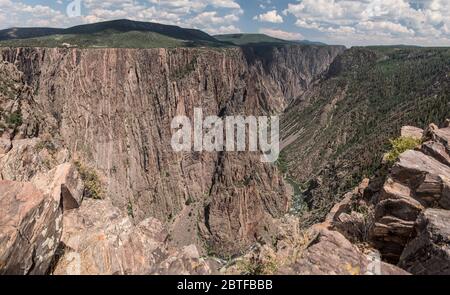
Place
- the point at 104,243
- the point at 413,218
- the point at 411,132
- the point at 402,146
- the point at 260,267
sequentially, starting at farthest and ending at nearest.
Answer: the point at 411,132 → the point at 402,146 → the point at 104,243 → the point at 413,218 → the point at 260,267

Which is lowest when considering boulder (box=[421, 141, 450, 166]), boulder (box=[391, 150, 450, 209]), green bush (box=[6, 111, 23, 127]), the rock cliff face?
the rock cliff face

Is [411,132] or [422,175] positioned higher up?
[422,175]

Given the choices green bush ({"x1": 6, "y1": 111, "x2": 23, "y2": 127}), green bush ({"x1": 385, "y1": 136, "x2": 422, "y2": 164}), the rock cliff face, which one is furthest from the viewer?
the rock cliff face

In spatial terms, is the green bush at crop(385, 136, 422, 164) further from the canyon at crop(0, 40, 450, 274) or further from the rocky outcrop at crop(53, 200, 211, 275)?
the rocky outcrop at crop(53, 200, 211, 275)

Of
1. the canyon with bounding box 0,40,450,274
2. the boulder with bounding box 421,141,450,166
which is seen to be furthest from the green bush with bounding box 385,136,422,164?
the boulder with bounding box 421,141,450,166

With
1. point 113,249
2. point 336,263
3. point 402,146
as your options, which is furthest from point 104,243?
point 402,146

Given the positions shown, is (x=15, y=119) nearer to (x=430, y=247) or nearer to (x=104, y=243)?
(x=104, y=243)

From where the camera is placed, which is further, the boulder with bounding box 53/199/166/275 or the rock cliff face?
the rock cliff face

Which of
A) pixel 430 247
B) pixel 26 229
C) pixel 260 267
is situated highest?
pixel 26 229
